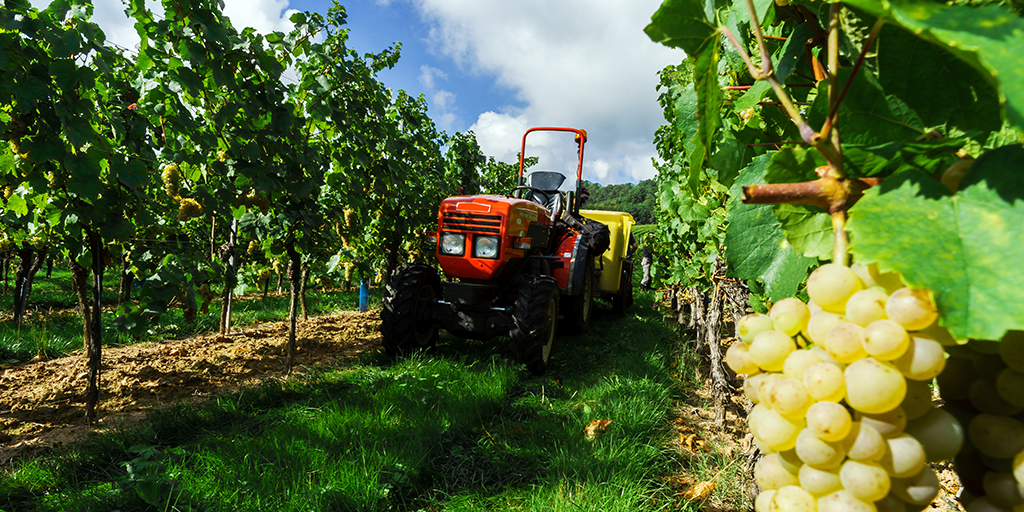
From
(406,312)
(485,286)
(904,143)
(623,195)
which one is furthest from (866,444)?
(623,195)

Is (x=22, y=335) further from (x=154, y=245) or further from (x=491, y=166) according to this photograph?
(x=491, y=166)

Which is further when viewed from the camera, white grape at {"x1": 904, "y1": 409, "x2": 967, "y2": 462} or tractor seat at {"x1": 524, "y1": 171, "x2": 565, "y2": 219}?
tractor seat at {"x1": 524, "y1": 171, "x2": 565, "y2": 219}

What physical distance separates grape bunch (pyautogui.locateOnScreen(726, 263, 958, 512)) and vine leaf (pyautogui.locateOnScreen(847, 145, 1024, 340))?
0.12ft

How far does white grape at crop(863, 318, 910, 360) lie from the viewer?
0.36 meters

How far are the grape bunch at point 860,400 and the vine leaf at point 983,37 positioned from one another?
16cm

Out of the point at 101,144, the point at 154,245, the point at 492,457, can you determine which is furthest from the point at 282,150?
the point at 492,457

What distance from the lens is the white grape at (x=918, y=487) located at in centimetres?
39

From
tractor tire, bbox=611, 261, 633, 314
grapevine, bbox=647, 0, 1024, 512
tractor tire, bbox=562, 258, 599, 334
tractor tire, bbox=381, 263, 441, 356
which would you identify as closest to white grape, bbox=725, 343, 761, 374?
grapevine, bbox=647, 0, 1024, 512

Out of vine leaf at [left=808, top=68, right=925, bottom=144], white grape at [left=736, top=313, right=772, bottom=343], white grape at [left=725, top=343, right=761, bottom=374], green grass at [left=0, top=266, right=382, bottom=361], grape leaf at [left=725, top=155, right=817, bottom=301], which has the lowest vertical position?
green grass at [left=0, top=266, right=382, bottom=361]

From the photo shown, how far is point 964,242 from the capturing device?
0.33 metres

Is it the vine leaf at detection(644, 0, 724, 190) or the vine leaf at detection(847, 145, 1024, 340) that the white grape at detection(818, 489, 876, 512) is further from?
the vine leaf at detection(644, 0, 724, 190)

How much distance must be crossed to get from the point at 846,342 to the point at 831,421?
0.06 m

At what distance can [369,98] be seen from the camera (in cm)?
562

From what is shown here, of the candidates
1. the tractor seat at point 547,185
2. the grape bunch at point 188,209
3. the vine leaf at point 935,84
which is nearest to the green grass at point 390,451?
the grape bunch at point 188,209
